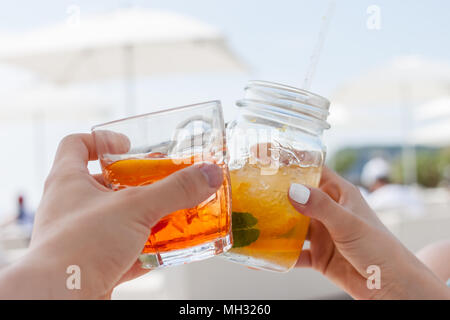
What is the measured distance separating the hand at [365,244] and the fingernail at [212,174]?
0.17m

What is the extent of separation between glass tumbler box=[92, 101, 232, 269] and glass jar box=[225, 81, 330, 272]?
88mm

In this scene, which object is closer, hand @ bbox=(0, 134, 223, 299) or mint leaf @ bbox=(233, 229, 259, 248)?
hand @ bbox=(0, 134, 223, 299)

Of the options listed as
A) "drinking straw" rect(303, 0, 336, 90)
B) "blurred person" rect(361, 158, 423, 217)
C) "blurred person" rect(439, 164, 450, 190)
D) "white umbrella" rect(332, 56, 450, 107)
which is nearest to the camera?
"drinking straw" rect(303, 0, 336, 90)

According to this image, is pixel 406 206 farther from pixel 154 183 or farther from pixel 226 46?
pixel 154 183

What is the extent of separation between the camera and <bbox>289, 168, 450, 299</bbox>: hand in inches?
30.7

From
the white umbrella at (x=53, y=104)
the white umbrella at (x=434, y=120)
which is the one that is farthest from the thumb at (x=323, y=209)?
the white umbrella at (x=434, y=120)

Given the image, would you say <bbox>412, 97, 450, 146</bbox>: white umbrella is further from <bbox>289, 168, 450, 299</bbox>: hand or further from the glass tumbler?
the glass tumbler

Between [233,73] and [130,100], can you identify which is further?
[233,73]

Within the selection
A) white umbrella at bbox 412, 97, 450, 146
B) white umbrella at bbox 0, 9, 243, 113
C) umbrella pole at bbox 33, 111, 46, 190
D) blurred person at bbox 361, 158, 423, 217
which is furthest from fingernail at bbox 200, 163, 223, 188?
umbrella pole at bbox 33, 111, 46, 190

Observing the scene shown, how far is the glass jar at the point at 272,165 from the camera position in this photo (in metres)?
0.78

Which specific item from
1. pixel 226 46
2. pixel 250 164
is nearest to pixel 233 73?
pixel 226 46

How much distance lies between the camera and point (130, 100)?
4.64 metres

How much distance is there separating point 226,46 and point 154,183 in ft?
12.2
